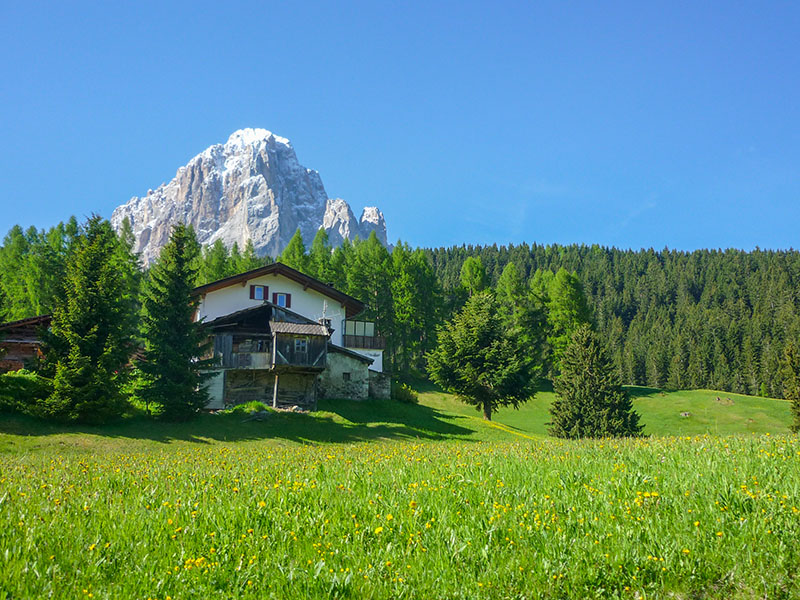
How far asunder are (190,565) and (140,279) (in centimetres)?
6500

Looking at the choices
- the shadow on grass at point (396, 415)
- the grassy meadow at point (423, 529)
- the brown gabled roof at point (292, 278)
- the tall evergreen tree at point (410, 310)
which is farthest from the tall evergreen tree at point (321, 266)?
the grassy meadow at point (423, 529)

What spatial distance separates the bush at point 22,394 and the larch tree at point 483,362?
26.8 metres

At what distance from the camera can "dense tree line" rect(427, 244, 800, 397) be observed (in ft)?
360

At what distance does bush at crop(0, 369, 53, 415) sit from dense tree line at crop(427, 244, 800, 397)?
59.6 m

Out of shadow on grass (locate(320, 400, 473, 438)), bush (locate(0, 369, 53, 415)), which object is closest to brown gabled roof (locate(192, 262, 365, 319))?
shadow on grass (locate(320, 400, 473, 438))

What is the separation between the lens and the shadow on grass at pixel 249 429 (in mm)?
24547

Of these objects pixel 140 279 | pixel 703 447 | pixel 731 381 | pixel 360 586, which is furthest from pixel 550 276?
pixel 360 586

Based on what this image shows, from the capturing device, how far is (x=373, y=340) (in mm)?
55156

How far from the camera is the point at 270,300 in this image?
48531 mm

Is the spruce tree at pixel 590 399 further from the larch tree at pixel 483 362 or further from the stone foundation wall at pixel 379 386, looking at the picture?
the stone foundation wall at pixel 379 386

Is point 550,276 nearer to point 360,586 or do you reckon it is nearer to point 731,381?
point 731,381

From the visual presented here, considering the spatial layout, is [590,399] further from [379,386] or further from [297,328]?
[297,328]

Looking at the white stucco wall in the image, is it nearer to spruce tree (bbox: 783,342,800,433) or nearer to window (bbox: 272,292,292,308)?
window (bbox: 272,292,292,308)

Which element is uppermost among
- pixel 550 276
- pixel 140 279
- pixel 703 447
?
pixel 550 276
